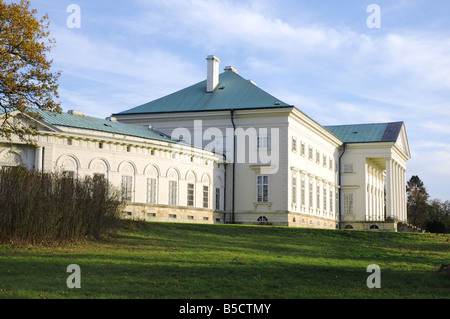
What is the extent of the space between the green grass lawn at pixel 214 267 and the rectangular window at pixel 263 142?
862 inches

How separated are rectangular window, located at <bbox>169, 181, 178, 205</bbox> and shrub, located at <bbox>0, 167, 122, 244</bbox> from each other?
62.4ft

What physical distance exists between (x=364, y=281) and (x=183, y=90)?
42682 mm

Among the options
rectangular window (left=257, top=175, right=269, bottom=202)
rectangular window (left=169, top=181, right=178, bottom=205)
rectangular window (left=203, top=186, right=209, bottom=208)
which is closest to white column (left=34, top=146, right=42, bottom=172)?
rectangular window (left=169, top=181, right=178, bottom=205)

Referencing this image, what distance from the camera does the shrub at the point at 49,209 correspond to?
2239 cm

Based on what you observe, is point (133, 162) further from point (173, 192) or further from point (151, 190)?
point (173, 192)

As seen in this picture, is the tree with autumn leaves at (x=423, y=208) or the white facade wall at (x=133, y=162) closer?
the white facade wall at (x=133, y=162)

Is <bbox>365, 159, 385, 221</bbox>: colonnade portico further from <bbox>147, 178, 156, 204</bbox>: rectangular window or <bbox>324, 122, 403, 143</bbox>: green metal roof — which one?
<bbox>147, 178, 156, 204</bbox>: rectangular window

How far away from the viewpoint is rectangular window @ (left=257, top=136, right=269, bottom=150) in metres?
52.5

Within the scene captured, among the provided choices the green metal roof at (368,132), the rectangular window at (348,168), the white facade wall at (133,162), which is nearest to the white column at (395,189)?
the green metal roof at (368,132)

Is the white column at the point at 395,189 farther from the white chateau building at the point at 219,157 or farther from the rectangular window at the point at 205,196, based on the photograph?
the rectangular window at the point at 205,196

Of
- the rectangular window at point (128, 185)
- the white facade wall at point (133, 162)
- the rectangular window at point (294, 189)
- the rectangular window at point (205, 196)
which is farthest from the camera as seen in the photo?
the rectangular window at point (294, 189)

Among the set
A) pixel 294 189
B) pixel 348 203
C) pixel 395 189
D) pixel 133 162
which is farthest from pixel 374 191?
pixel 133 162

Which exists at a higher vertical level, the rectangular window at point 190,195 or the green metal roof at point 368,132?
the green metal roof at point 368,132

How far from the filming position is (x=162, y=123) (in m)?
55.1
